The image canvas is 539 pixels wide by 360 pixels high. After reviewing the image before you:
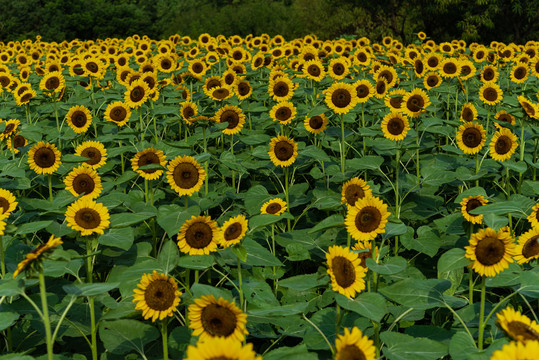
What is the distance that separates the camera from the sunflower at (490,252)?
6.63 ft

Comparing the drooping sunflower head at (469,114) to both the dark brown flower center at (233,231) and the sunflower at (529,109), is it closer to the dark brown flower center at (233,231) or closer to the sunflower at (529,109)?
the sunflower at (529,109)

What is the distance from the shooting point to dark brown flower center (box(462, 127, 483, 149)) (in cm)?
352

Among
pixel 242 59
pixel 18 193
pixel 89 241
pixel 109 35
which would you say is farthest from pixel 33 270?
pixel 109 35

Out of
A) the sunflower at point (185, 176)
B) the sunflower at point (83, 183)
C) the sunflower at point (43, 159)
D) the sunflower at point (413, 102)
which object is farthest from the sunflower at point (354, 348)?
the sunflower at point (413, 102)

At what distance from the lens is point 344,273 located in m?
2.00

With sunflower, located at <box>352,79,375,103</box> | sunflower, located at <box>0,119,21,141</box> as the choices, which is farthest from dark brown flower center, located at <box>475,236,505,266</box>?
sunflower, located at <box>0,119,21,141</box>

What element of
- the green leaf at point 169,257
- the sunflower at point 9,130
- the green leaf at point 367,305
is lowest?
the green leaf at point 169,257

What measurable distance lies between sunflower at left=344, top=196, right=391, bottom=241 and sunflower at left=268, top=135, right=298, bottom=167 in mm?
1188

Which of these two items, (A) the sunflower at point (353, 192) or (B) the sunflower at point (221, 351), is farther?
(A) the sunflower at point (353, 192)

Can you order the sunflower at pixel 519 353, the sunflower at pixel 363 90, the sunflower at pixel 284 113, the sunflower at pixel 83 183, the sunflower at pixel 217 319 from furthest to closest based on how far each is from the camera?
1. the sunflower at pixel 363 90
2. the sunflower at pixel 284 113
3. the sunflower at pixel 83 183
4. the sunflower at pixel 217 319
5. the sunflower at pixel 519 353

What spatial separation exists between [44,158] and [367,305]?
2378mm

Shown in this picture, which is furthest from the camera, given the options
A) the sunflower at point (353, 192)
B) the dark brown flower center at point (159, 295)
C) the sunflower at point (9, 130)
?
the sunflower at point (9, 130)

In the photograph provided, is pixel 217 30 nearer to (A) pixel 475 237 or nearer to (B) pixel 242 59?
(B) pixel 242 59

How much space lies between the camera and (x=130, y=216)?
Answer: 2.61m
